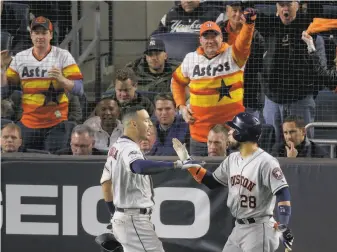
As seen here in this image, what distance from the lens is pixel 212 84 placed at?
7703mm

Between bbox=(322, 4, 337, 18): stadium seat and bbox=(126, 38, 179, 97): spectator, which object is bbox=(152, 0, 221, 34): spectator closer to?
bbox=(126, 38, 179, 97): spectator

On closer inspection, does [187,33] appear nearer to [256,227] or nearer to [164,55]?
[164,55]

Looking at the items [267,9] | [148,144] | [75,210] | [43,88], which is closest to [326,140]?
[267,9]

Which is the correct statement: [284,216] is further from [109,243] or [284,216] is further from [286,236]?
[109,243]

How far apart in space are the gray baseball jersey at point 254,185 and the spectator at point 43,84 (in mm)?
2329

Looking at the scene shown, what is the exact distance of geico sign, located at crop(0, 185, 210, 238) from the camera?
732 centimetres

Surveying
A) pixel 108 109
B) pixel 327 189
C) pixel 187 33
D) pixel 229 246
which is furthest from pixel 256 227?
pixel 187 33

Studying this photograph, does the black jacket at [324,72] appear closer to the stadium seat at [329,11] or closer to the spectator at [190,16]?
the stadium seat at [329,11]

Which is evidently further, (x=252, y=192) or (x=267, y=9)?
(x=267, y=9)

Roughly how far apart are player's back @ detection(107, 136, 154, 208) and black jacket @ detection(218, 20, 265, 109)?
6.07 ft

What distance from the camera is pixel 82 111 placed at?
8.12 m

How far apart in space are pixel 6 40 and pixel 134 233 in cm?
336

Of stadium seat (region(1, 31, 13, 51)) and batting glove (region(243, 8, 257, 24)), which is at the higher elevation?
batting glove (region(243, 8, 257, 24))

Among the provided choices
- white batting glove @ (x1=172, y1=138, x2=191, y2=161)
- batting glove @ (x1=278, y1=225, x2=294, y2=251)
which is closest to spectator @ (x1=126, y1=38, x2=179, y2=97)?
white batting glove @ (x1=172, y1=138, x2=191, y2=161)
